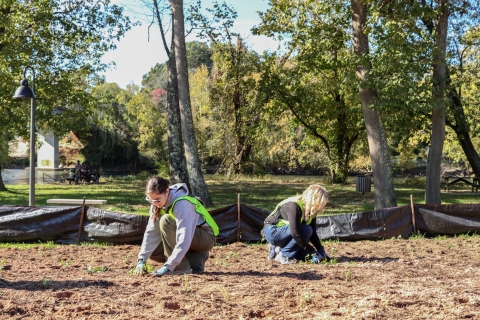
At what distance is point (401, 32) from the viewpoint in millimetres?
15891

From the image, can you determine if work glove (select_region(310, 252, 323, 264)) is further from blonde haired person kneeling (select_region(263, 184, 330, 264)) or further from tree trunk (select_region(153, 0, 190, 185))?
tree trunk (select_region(153, 0, 190, 185))

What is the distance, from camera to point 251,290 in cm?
564

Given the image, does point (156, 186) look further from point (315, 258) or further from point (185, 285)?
point (315, 258)

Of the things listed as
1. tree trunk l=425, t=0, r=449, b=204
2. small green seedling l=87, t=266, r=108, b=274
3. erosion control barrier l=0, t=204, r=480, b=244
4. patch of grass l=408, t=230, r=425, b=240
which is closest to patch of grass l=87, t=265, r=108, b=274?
small green seedling l=87, t=266, r=108, b=274

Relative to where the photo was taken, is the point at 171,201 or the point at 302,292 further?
the point at 171,201

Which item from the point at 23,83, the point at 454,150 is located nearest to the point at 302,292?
the point at 23,83

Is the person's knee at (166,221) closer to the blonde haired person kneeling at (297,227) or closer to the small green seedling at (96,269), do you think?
the small green seedling at (96,269)

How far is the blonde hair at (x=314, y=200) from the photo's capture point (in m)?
7.20

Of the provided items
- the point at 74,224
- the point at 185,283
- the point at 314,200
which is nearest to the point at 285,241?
the point at 314,200

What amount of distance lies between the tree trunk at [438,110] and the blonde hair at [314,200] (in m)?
9.72

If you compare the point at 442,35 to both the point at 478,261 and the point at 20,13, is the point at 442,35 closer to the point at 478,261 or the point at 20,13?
the point at 478,261

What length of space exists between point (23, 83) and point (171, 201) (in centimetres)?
858

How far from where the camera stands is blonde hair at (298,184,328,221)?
7.20 meters

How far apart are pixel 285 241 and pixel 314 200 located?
985 mm
